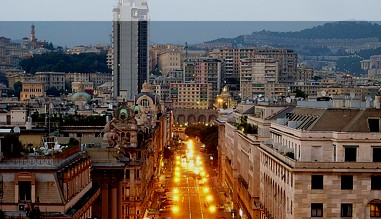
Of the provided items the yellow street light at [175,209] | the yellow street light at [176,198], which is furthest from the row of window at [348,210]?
the yellow street light at [176,198]

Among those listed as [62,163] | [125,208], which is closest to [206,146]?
[125,208]

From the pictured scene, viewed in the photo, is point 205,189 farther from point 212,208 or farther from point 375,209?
point 375,209

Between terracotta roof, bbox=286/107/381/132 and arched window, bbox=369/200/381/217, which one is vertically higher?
terracotta roof, bbox=286/107/381/132

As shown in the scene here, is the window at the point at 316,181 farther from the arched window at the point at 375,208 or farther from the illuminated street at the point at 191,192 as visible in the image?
the illuminated street at the point at 191,192

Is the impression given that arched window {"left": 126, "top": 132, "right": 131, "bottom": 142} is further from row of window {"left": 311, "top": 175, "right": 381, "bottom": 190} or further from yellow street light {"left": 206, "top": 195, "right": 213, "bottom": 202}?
row of window {"left": 311, "top": 175, "right": 381, "bottom": 190}

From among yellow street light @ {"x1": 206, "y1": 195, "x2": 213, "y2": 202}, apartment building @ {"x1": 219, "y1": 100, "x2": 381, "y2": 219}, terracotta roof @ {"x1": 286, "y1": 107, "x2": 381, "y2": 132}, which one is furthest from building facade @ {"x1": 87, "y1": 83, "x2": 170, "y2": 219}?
terracotta roof @ {"x1": 286, "y1": 107, "x2": 381, "y2": 132}
